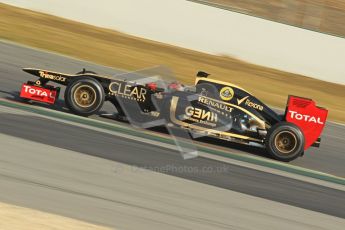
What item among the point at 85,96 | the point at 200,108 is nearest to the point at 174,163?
the point at 200,108

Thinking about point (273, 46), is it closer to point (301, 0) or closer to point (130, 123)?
point (301, 0)

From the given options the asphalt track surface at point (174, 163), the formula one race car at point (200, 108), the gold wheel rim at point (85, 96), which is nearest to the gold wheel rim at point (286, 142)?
the formula one race car at point (200, 108)

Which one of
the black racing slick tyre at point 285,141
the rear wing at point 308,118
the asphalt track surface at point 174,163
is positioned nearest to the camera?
the asphalt track surface at point 174,163

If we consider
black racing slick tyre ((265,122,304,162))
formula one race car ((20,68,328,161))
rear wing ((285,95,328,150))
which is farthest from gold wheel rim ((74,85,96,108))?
rear wing ((285,95,328,150))

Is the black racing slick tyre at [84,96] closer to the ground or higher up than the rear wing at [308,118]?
closer to the ground

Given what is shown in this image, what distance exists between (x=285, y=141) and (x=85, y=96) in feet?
12.2

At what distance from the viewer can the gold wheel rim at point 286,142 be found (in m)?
11.4

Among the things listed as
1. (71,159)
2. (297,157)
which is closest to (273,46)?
(297,157)

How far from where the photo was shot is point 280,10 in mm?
23422

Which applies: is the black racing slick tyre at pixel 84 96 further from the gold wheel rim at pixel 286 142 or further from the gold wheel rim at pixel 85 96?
the gold wheel rim at pixel 286 142

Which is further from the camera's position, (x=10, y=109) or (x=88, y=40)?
(x=88, y=40)

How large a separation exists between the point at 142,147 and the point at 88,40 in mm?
11018

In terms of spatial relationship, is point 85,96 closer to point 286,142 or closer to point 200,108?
point 200,108

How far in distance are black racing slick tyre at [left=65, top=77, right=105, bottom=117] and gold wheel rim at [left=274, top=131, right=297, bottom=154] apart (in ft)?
10.7
